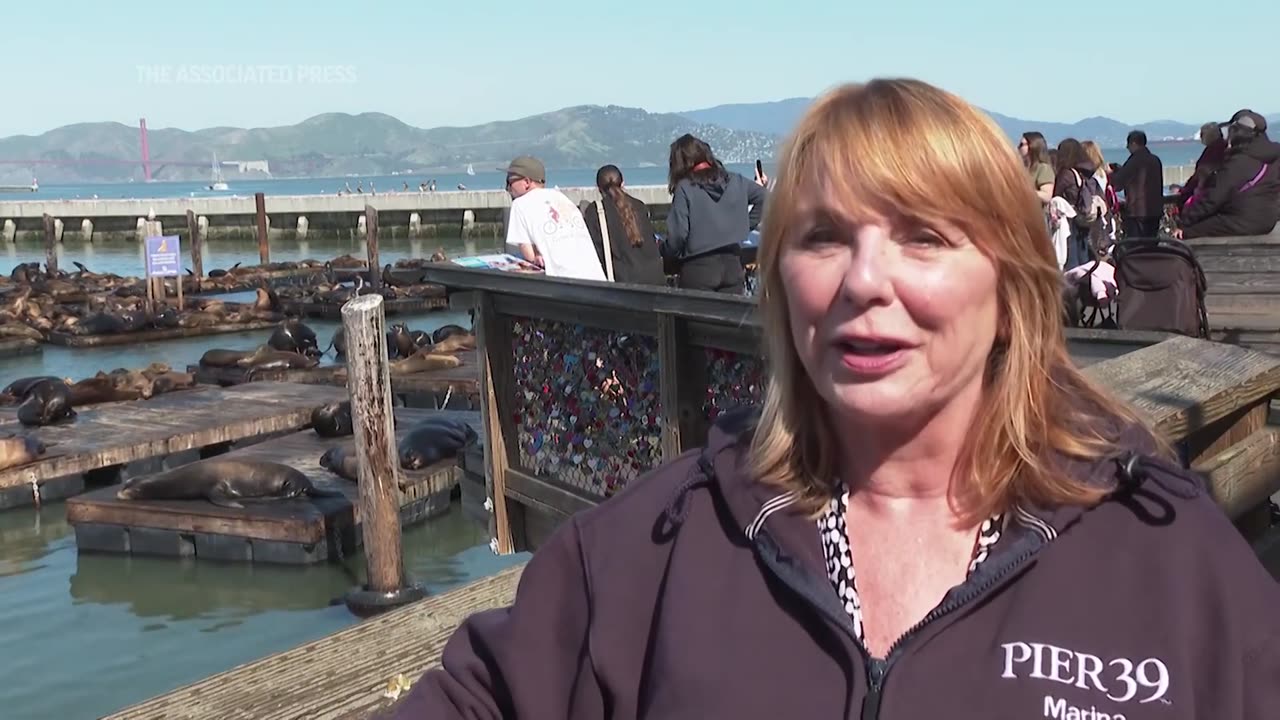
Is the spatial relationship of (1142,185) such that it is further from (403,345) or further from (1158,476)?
(403,345)

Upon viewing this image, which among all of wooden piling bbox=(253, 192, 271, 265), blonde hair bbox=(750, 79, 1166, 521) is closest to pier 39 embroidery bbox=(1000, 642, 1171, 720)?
blonde hair bbox=(750, 79, 1166, 521)

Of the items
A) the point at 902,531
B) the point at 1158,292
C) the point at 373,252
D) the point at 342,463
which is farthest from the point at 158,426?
the point at 373,252

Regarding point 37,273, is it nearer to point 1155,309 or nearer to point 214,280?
point 214,280

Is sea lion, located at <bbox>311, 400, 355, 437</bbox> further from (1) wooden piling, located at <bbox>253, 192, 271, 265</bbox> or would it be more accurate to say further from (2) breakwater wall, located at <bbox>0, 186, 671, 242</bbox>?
(2) breakwater wall, located at <bbox>0, 186, 671, 242</bbox>

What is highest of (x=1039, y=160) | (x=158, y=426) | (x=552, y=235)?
(x=1039, y=160)

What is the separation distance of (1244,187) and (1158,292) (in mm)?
4327

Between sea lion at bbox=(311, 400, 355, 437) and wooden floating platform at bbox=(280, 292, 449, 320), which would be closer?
sea lion at bbox=(311, 400, 355, 437)

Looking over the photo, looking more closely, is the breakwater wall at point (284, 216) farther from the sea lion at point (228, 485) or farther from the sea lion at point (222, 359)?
the sea lion at point (228, 485)

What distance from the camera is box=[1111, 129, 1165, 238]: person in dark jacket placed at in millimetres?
10570

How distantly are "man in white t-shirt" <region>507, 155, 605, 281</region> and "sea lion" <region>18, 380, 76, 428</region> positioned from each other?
9289mm

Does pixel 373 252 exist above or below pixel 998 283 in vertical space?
below

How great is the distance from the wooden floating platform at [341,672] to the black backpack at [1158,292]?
317 cm

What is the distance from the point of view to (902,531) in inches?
58.4

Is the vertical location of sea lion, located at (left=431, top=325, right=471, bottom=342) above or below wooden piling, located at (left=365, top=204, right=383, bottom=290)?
below
